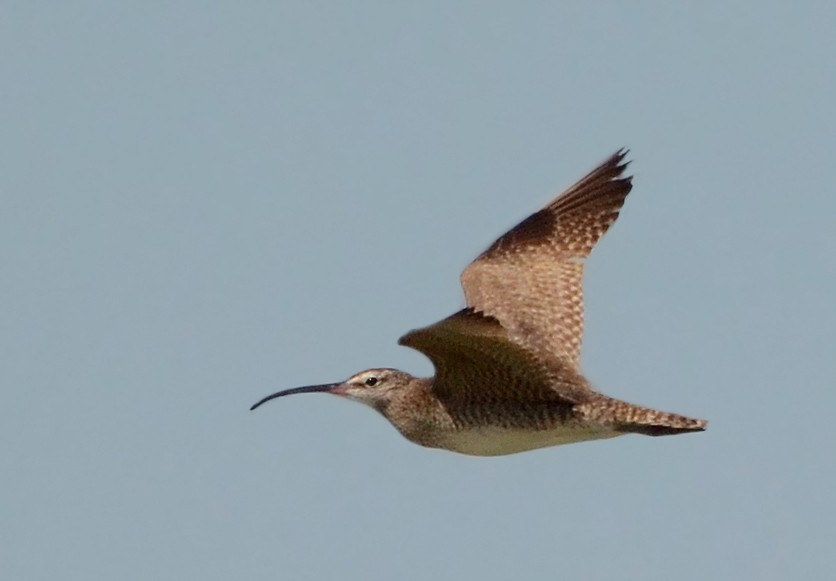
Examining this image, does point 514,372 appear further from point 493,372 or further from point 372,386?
point 372,386

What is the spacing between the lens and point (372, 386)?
1672 centimetres

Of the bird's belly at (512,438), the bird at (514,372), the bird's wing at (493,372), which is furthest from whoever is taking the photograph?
the bird's belly at (512,438)

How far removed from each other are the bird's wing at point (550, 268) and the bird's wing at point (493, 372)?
1.05 ft

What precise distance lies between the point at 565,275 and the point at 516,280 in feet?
2.01

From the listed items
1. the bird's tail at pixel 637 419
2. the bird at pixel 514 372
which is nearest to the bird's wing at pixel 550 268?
the bird at pixel 514 372

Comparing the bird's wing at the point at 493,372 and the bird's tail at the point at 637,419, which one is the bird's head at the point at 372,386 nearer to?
the bird's wing at the point at 493,372

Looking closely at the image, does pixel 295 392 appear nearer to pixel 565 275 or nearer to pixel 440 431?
pixel 440 431

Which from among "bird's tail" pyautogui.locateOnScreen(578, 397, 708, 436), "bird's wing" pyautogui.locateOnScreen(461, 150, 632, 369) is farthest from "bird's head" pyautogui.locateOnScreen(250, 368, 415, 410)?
"bird's tail" pyautogui.locateOnScreen(578, 397, 708, 436)

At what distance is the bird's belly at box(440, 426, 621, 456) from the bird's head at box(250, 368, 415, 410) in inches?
30.2

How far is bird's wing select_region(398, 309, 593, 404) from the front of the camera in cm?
1442

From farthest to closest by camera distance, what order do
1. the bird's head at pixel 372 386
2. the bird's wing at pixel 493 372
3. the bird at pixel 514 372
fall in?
the bird's head at pixel 372 386, the bird at pixel 514 372, the bird's wing at pixel 493 372

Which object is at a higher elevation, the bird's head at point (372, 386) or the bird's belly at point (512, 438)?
the bird's head at point (372, 386)

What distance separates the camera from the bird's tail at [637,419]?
15087mm

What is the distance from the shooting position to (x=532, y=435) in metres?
15.6
